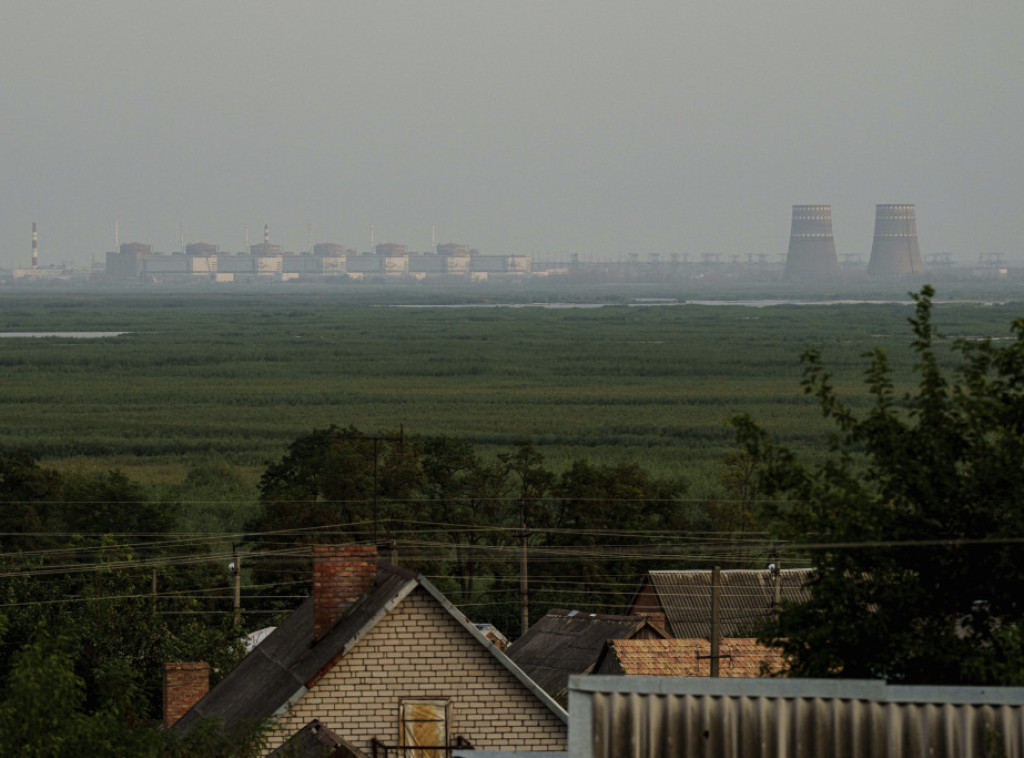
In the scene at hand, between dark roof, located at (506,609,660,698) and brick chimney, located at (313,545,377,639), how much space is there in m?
15.2

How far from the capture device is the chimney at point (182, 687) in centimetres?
2492

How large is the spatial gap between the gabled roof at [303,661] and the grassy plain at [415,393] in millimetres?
48265

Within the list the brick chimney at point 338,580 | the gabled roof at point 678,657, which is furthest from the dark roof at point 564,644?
the brick chimney at point 338,580

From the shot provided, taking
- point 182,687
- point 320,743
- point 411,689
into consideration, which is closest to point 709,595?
point 182,687

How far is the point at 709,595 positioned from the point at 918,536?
89.4ft

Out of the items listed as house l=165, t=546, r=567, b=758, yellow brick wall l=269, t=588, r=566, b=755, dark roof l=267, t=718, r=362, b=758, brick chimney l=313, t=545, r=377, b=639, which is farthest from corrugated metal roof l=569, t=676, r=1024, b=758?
brick chimney l=313, t=545, r=377, b=639

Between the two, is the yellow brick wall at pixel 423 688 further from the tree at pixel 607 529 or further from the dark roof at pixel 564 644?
the tree at pixel 607 529

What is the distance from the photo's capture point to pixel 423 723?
2055 centimetres

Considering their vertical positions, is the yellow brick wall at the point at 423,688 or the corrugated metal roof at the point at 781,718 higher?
the corrugated metal roof at the point at 781,718

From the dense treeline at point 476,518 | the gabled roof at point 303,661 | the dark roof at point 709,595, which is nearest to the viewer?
the gabled roof at point 303,661

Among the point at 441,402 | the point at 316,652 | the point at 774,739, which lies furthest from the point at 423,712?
the point at 441,402

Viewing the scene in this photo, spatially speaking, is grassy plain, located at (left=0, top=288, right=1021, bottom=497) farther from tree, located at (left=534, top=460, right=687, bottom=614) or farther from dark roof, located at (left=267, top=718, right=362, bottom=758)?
dark roof, located at (left=267, top=718, right=362, bottom=758)

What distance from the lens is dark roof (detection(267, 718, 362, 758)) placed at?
738 inches

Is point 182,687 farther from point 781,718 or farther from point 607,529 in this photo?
point 607,529
